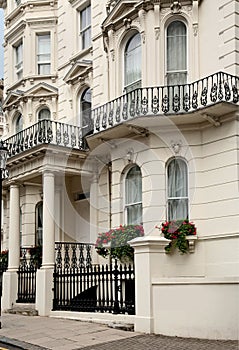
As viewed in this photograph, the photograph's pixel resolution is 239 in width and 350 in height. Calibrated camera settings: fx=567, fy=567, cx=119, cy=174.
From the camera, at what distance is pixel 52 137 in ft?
60.0

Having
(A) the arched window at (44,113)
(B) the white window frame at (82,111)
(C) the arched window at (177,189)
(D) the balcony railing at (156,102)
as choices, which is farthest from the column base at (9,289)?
(A) the arched window at (44,113)

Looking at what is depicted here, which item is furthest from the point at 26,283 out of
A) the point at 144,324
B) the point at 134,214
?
the point at 144,324

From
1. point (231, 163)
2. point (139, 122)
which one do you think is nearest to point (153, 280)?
point (231, 163)

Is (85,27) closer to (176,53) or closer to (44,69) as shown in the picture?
(44,69)

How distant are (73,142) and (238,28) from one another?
21.9 feet

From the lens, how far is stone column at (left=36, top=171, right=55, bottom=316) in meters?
16.8

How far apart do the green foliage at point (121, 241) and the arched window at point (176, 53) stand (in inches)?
167

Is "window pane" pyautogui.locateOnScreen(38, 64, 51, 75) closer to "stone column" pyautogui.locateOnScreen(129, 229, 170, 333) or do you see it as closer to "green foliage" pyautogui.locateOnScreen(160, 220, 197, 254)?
"green foliage" pyautogui.locateOnScreen(160, 220, 197, 254)

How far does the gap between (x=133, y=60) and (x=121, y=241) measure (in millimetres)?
5508

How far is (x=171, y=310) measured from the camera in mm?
11875

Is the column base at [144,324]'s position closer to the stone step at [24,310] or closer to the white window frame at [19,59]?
the stone step at [24,310]

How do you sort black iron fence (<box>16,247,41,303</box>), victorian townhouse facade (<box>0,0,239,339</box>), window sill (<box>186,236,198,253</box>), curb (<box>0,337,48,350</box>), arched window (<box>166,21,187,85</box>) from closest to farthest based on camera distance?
curb (<box>0,337,48,350</box>), victorian townhouse facade (<box>0,0,239,339</box>), window sill (<box>186,236,198,253</box>), arched window (<box>166,21,187,85</box>), black iron fence (<box>16,247,41,303</box>)

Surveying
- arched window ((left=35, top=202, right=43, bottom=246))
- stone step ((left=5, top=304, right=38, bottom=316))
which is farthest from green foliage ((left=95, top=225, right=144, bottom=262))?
arched window ((left=35, top=202, right=43, bottom=246))

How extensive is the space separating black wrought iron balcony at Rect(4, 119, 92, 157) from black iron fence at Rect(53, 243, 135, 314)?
3342 millimetres
